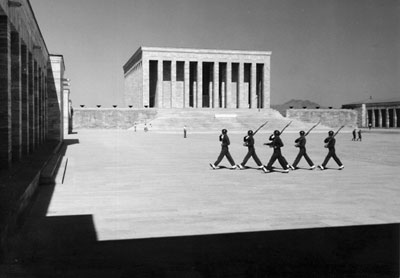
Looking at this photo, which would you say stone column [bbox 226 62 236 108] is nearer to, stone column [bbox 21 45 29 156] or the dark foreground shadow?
stone column [bbox 21 45 29 156]

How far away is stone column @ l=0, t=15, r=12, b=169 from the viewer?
11586mm

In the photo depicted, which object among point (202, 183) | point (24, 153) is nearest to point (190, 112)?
point (24, 153)

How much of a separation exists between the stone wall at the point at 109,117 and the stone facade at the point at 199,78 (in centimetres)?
579

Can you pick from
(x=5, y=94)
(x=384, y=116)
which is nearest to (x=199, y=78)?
(x=384, y=116)

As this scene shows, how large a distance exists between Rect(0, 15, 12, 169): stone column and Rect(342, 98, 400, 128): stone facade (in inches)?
2912

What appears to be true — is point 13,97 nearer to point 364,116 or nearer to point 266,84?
point 266,84

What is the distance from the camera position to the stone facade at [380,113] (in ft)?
253

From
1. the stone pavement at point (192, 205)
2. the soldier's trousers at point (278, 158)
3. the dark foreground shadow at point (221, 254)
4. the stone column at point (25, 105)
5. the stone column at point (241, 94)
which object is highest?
the stone column at point (241, 94)

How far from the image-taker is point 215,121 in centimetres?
5991

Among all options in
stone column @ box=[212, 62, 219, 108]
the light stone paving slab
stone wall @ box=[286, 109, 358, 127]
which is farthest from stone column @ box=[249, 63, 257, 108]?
the light stone paving slab

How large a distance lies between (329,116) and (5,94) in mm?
69641

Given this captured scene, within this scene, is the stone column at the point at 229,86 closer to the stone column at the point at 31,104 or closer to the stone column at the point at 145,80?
the stone column at the point at 145,80

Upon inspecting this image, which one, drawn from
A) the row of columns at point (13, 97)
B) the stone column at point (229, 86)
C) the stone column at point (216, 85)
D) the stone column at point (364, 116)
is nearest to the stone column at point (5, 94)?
the row of columns at point (13, 97)

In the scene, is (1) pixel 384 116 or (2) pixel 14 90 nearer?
(2) pixel 14 90
